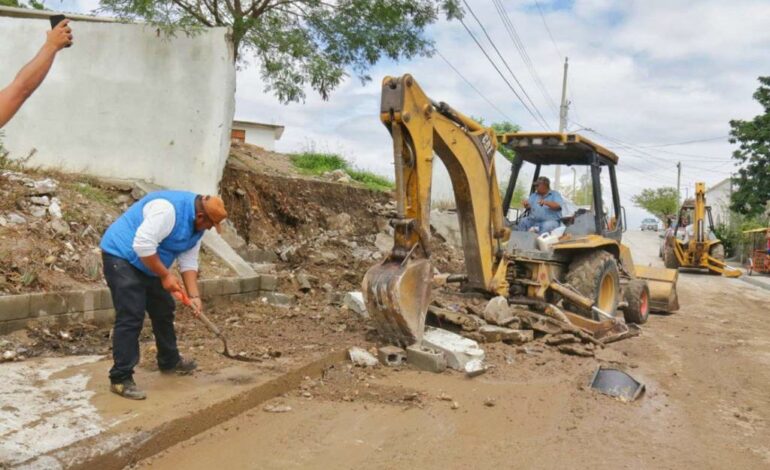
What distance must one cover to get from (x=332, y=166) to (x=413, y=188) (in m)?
10.3

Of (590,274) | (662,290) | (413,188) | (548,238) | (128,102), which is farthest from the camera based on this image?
(662,290)

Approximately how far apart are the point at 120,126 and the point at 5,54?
1.76 m

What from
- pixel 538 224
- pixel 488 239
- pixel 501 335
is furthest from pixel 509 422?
pixel 538 224

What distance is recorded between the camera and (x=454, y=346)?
5.67 m

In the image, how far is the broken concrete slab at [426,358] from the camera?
214 inches

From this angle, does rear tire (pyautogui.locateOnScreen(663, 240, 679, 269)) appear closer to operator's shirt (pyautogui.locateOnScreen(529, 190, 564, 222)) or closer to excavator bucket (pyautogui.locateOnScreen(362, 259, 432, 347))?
operator's shirt (pyautogui.locateOnScreen(529, 190, 564, 222))

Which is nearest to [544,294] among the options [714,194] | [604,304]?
[604,304]

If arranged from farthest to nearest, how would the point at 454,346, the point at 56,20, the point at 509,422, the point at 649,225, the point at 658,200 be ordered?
the point at 658,200, the point at 649,225, the point at 454,346, the point at 509,422, the point at 56,20

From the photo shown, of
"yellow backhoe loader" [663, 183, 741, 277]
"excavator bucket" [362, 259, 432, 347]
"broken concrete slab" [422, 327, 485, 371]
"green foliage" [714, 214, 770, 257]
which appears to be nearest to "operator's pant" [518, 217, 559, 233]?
"broken concrete slab" [422, 327, 485, 371]

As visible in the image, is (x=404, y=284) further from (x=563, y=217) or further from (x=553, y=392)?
(x=563, y=217)

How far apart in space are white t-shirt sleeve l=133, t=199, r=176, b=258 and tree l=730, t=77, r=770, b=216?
27.7 meters

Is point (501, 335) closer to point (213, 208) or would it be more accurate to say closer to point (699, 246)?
point (213, 208)

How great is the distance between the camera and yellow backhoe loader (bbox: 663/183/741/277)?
1944cm

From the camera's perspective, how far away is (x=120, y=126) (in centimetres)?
867
